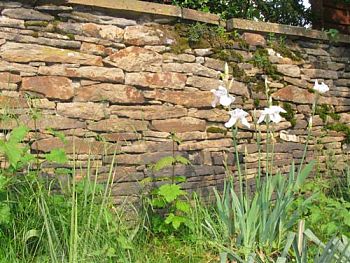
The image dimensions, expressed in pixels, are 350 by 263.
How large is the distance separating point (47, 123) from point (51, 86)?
250 millimetres

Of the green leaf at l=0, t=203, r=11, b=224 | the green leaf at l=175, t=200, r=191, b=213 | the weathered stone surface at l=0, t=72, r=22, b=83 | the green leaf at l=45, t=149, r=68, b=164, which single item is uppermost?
the weathered stone surface at l=0, t=72, r=22, b=83

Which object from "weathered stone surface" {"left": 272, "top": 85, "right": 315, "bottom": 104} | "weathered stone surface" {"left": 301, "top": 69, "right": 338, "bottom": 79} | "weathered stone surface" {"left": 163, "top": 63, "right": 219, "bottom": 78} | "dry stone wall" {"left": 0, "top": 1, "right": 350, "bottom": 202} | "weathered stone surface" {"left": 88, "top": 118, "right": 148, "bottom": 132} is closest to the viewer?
"dry stone wall" {"left": 0, "top": 1, "right": 350, "bottom": 202}

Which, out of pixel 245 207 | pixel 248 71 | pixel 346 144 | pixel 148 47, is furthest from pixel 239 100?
pixel 245 207

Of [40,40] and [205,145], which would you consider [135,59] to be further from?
[205,145]

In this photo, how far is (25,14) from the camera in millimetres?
3375

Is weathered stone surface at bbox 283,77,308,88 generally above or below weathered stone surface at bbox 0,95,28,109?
above

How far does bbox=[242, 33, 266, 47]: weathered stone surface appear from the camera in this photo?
14.4ft

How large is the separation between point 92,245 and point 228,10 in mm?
3038

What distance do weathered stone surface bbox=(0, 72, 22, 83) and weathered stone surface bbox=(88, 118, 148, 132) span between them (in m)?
0.57

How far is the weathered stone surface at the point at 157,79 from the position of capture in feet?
12.2

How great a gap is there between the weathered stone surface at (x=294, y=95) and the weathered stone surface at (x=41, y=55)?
68.7 inches

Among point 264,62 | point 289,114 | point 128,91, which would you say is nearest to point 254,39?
point 264,62

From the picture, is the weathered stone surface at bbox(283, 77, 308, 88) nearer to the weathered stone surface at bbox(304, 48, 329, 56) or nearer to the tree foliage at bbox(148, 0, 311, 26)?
the weathered stone surface at bbox(304, 48, 329, 56)

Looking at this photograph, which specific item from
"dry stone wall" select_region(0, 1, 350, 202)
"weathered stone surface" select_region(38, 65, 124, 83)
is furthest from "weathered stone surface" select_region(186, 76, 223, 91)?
"weathered stone surface" select_region(38, 65, 124, 83)
